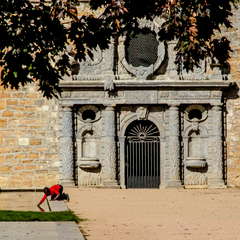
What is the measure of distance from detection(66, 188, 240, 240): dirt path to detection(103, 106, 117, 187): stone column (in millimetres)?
650

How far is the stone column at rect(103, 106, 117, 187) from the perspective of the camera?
1780cm

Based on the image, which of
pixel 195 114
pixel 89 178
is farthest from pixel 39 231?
pixel 195 114

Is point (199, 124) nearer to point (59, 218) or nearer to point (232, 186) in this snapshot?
point (232, 186)

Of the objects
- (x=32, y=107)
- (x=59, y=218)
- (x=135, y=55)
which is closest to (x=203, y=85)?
(x=135, y=55)

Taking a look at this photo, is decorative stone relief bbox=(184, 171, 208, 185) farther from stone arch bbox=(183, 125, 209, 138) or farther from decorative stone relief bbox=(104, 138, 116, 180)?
decorative stone relief bbox=(104, 138, 116, 180)

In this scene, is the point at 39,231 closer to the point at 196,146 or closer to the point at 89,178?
the point at 89,178

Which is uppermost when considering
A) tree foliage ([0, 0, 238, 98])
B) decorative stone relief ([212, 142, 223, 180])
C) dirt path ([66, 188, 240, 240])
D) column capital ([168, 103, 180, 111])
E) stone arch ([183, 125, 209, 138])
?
tree foliage ([0, 0, 238, 98])

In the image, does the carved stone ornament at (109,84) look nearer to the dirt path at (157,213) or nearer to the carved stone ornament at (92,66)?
the carved stone ornament at (92,66)

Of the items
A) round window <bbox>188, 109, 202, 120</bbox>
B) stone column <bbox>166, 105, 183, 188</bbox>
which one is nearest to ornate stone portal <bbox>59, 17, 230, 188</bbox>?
stone column <bbox>166, 105, 183, 188</bbox>

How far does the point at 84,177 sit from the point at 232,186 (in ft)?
15.2

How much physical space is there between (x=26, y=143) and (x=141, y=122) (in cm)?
366

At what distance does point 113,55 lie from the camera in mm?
17953

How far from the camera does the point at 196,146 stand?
18281mm

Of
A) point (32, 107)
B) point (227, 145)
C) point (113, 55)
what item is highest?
point (113, 55)
